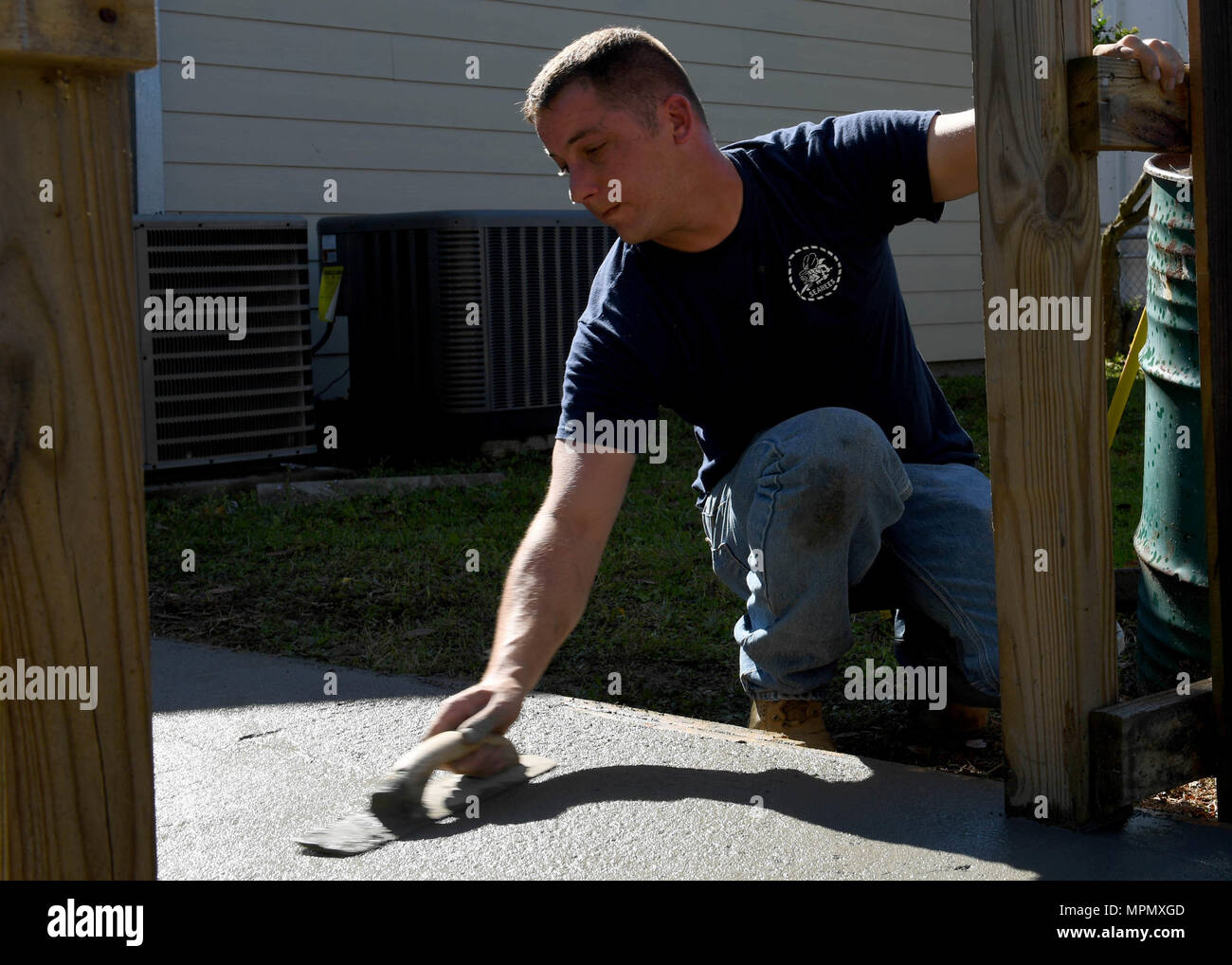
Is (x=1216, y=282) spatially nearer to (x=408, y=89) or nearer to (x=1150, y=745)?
(x=1150, y=745)

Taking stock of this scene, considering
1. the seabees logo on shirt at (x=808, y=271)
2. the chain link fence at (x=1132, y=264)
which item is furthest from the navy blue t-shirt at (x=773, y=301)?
the chain link fence at (x=1132, y=264)

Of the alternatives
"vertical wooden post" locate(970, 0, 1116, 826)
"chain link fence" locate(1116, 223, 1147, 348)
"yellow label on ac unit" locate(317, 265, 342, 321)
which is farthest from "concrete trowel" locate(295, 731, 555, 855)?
"chain link fence" locate(1116, 223, 1147, 348)

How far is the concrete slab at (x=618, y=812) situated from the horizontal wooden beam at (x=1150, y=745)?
0.07 meters

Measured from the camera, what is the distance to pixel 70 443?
4.13ft

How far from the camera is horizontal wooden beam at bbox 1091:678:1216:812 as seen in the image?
6.47ft

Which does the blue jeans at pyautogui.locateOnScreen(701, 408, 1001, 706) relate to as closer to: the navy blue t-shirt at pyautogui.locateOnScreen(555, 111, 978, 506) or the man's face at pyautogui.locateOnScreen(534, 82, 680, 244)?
the navy blue t-shirt at pyautogui.locateOnScreen(555, 111, 978, 506)

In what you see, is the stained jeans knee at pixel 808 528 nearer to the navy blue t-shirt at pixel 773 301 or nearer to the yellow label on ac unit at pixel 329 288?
the navy blue t-shirt at pixel 773 301

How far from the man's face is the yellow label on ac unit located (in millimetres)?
4201

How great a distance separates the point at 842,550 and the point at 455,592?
1.92 m

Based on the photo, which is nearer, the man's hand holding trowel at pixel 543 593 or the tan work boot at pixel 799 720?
the man's hand holding trowel at pixel 543 593

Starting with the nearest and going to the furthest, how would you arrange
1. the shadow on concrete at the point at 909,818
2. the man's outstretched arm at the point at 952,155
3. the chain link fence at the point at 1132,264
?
1. the shadow on concrete at the point at 909,818
2. the man's outstretched arm at the point at 952,155
3. the chain link fence at the point at 1132,264

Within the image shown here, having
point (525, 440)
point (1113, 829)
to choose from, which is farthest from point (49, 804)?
point (525, 440)

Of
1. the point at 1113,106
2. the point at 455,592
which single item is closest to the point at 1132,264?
the point at 455,592

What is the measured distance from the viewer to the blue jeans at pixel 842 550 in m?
2.44
